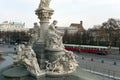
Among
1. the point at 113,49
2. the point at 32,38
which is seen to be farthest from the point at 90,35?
the point at 32,38

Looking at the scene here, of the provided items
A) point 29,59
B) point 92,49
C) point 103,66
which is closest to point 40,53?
point 29,59

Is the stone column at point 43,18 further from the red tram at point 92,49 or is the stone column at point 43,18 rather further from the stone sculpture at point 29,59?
the red tram at point 92,49

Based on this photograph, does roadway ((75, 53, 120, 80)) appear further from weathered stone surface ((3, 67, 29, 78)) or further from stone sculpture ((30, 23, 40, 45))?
weathered stone surface ((3, 67, 29, 78))

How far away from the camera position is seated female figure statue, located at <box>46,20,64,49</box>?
1390 cm

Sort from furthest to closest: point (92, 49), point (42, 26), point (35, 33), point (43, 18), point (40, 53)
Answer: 1. point (92, 49)
2. point (35, 33)
3. point (42, 26)
4. point (43, 18)
5. point (40, 53)

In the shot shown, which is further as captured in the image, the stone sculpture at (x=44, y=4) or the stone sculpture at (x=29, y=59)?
the stone sculpture at (x=44, y=4)

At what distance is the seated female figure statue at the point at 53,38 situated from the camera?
1390 cm

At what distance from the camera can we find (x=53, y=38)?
1393cm

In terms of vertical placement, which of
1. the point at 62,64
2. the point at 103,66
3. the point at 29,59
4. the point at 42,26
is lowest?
the point at 103,66

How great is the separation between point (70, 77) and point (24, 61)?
259 centimetres

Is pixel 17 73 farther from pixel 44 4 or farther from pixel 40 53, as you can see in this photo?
pixel 44 4

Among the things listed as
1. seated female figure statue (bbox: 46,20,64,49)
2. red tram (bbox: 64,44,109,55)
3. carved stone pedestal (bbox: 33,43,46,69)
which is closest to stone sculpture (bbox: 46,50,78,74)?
carved stone pedestal (bbox: 33,43,46,69)

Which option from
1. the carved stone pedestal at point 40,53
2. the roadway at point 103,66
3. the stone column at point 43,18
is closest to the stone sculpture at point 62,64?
the carved stone pedestal at point 40,53

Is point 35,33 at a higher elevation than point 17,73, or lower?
higher
